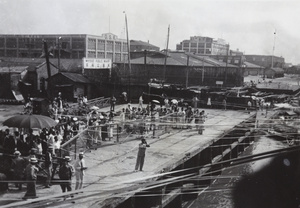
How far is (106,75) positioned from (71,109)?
810 inches

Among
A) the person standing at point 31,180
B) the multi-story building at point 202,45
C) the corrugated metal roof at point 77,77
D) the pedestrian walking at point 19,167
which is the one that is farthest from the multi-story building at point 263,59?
the person standing at point 31,180

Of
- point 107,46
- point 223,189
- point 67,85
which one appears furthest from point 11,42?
point 223,189

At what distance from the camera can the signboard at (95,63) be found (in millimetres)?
43294

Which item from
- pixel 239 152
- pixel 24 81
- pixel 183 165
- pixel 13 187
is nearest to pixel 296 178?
pixel 183 165

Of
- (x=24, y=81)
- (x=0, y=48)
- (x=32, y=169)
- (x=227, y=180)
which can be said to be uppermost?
(x=0, y=48)

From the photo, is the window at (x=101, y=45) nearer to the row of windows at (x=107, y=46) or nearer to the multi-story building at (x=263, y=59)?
the row of windows at (x=107, y=46)

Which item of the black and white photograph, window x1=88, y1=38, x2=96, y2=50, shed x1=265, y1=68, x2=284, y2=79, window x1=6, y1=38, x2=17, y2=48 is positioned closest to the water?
the black and white photograph

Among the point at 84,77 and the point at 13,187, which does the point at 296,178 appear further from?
the point at 84,77

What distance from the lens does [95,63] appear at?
46031 millimetres

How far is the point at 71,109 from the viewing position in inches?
1038

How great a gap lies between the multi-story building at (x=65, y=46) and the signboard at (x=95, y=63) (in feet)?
32.6

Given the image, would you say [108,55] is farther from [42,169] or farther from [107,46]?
[42,169]

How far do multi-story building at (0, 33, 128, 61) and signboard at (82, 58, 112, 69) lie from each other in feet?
32.6

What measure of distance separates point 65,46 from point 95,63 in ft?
50.5
